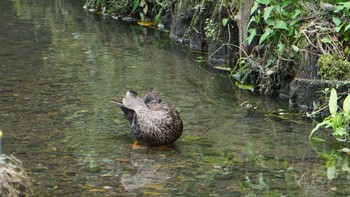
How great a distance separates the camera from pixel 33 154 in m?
6.95

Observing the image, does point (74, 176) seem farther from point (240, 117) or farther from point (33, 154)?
point (240, 117)

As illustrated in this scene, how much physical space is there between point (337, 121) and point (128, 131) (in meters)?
1.92

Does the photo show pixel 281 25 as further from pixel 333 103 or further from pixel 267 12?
pixel 333 103

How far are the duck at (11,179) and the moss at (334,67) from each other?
12.3 feet

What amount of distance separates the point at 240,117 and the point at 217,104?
1.77 feet

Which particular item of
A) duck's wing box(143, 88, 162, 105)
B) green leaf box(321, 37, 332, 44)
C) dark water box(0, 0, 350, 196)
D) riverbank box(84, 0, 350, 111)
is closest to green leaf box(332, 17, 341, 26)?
riverbank box(84, 0, 350, 111)

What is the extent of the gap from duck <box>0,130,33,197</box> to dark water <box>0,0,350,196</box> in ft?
1.85

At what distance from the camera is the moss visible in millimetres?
8242

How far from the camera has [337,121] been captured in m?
7.43

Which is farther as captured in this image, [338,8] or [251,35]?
[251,35]

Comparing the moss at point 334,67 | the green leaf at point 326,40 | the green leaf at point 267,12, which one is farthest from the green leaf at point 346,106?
the green leaf at point 267,12

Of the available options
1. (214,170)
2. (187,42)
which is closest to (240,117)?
(214,170)

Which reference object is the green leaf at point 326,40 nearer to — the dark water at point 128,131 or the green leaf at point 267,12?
the green leaf at point 267,12

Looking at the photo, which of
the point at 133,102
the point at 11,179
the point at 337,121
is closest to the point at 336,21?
the point at 337,121
